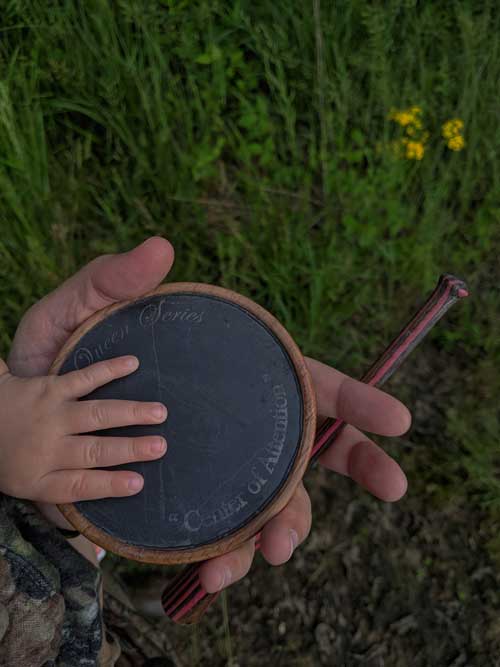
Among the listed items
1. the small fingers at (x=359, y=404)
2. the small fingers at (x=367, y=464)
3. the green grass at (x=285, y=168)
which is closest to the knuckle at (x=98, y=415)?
the small fingers at (x=359, y=404)

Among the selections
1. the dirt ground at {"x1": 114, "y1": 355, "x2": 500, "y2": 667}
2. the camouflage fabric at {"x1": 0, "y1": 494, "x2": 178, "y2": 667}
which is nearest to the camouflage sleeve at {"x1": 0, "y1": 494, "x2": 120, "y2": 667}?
the camouflage fabric at {"x1": 0, "y1": 494, "x2": 178, "y2": 667}

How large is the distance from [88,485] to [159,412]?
0.24m

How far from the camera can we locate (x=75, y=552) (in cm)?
151

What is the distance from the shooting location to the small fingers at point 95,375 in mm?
1401

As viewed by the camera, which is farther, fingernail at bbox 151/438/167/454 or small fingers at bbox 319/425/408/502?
small fingers at bbox 319/425/408/502

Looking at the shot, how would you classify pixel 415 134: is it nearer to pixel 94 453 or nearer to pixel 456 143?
pixel 456 143

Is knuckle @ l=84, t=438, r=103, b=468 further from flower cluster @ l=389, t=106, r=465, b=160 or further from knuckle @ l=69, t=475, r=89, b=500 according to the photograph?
flower cluster @ l=389, t=106, r=465, b=160

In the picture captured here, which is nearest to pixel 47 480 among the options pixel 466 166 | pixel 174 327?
pixel 174 327

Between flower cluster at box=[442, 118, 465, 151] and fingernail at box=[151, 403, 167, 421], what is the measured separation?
1.59m

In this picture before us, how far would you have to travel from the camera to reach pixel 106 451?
1.36 metres

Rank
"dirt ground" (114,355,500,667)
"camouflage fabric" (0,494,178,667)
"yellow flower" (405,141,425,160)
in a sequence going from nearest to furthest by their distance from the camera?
1. "camouflage fabric" (0,494,178,667)
2. "dirt ground" (114,355,500,667)
3. "yellow flower" (405,141,425,160)

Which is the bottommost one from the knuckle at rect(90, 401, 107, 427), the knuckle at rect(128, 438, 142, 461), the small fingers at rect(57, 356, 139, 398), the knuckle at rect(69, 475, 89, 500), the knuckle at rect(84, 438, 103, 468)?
the knuckle at rect(69, 475, 89, 500)

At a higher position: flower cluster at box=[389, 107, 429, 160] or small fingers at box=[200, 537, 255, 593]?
flower cluster at box=[389, 107, 429, 160]

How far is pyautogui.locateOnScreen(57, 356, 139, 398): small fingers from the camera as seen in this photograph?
1401mm
